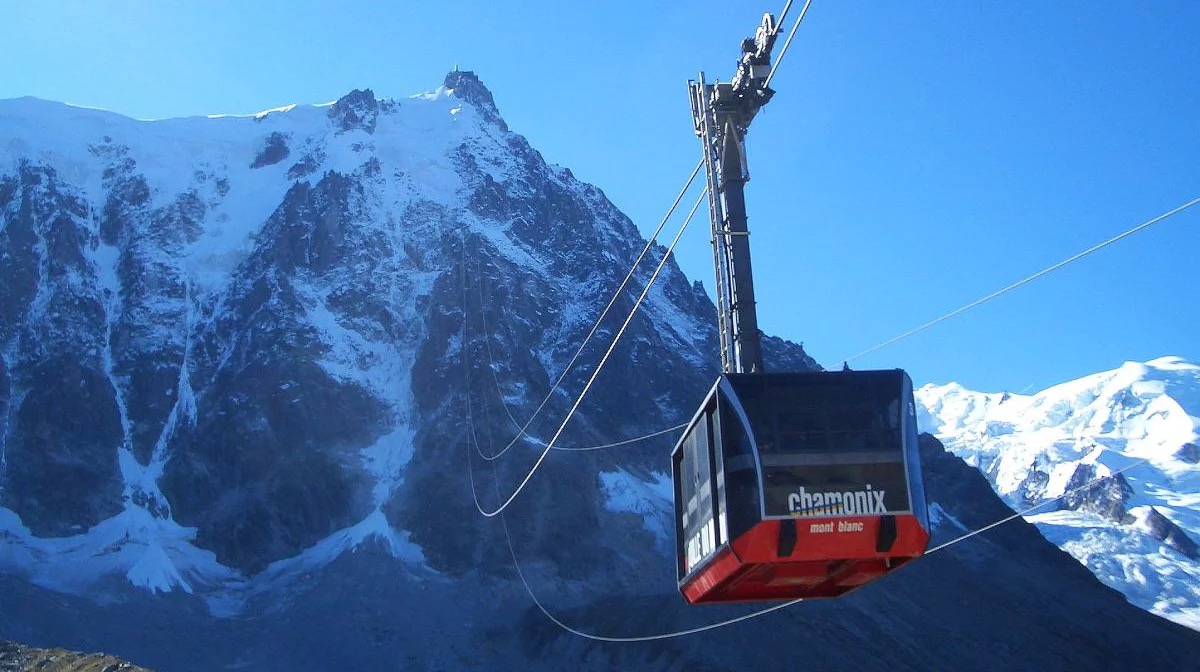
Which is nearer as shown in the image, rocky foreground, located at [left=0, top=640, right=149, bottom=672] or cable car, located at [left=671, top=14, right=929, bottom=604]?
cable car, located at [left=671, top=14, right=929, bottom=604]

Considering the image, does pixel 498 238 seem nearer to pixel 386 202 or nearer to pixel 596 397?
pixel 386 202

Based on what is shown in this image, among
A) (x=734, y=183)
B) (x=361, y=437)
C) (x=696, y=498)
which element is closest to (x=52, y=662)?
(x=696, y=498)

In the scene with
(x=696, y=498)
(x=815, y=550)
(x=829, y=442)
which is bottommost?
(x=815, y=550)

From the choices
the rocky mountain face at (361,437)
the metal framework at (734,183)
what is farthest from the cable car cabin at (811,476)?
the rocky mountain face at (361,437)

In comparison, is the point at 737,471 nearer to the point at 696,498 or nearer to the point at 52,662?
the point at 696,498

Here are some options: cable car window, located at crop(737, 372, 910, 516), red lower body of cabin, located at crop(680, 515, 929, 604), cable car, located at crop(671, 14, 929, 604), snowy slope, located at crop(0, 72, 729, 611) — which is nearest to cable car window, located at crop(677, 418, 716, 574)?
cable car, located at crop(671, 14, 929, 604)

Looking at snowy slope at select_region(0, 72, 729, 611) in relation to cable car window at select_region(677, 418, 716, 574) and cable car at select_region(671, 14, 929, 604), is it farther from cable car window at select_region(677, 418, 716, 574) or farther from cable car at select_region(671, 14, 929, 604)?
cable car at select_region(671, 14, 929, 604)
